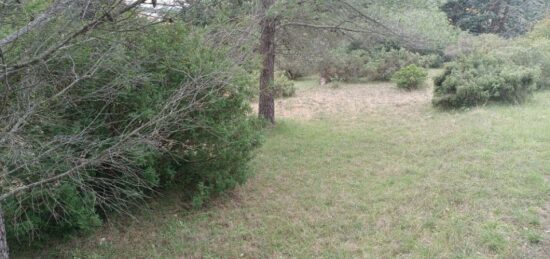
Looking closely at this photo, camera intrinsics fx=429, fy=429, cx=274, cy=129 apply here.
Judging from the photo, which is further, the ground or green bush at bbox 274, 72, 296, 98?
green bush at bbox 274, 72, 296, 98

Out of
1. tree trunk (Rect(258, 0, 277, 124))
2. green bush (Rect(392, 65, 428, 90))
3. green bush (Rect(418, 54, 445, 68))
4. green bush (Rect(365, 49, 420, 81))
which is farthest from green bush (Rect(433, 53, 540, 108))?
green bush (Rect(418, 54, 445, 68))

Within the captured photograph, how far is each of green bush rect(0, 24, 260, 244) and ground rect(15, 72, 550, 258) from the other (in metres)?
0.42

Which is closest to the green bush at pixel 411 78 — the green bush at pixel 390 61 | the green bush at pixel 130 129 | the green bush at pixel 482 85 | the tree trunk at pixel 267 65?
the green bush at pixel 390 61

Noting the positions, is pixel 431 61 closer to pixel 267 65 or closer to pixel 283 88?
pixel 283 88

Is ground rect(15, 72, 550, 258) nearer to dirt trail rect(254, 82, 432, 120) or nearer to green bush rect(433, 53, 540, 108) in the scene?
green bush rect(433, 53, 540, 108)

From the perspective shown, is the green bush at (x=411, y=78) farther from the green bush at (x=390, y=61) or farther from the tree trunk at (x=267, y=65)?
the tree trunk at (x=267, y=65)

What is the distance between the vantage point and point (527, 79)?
404 inches

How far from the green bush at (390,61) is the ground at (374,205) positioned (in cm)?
782

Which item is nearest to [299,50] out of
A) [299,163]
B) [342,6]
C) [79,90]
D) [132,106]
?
[342,6]

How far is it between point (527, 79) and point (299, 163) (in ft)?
22.3

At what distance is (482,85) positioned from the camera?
10180 mm

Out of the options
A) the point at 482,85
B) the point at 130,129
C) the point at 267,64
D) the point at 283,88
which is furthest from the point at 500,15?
the point at 130,129

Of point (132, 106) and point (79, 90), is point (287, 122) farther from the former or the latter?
point (79, 90)

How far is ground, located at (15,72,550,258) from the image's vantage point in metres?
4.12
